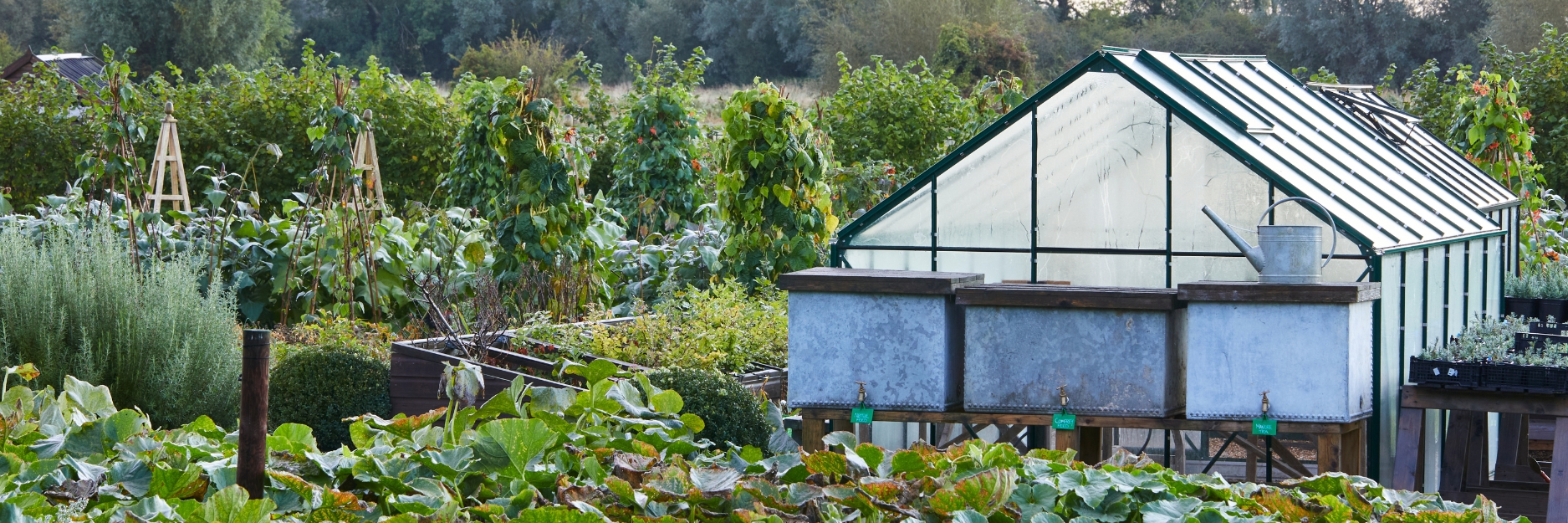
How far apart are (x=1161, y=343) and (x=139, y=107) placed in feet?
36.0

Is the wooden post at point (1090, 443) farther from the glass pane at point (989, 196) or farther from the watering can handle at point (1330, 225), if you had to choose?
the glass pane at point (989, 196)

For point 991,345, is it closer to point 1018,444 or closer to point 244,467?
point 1018,444

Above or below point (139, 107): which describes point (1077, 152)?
below

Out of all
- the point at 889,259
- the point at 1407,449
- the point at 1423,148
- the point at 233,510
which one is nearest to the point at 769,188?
the point at 889,259

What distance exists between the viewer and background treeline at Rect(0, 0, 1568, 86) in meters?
23.7

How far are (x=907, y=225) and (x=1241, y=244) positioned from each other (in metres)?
1.35

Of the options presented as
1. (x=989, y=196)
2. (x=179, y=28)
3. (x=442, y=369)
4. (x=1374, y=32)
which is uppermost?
(x=1374, y=32)

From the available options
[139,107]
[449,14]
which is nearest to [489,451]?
[139,107]

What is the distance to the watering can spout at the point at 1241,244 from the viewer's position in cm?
419

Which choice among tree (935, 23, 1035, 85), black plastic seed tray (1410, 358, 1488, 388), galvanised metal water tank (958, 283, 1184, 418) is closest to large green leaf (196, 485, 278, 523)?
galvanised metal water tank (958, 283, 1184, 418)

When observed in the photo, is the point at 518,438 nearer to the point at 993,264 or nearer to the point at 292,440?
the point at 292,440

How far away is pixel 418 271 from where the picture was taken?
7.36 metres

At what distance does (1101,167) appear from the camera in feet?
16.5

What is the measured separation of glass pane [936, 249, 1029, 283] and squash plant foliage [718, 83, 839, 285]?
65.3 inches
